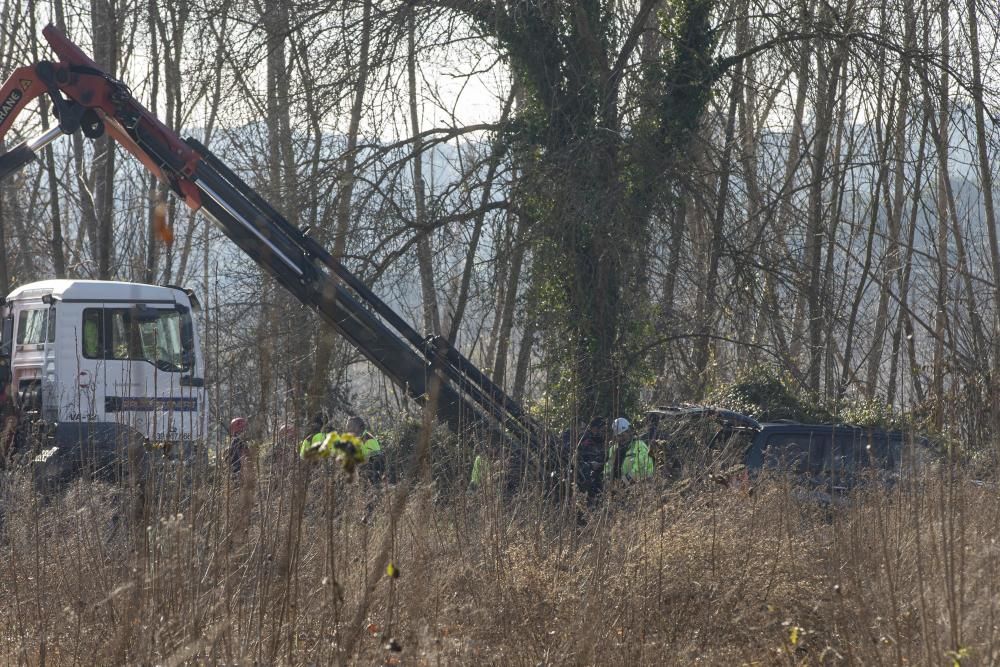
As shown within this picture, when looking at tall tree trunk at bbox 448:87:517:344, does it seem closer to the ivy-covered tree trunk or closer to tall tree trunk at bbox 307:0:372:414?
the ivy-covered tree trunk

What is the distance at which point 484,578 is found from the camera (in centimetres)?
593

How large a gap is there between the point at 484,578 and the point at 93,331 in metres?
9.19

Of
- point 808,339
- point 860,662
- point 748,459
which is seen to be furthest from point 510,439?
point 808,339

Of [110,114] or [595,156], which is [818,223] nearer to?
[595,156]

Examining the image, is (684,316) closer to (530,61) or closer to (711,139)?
(711,139)

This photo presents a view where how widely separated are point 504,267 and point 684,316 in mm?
2679

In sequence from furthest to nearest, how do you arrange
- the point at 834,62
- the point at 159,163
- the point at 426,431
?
the point at 834,62 < the point at 159,163 < the point at 426,431

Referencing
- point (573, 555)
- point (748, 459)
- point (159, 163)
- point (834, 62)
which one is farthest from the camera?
point (834, 62)

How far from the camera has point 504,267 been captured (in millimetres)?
14883

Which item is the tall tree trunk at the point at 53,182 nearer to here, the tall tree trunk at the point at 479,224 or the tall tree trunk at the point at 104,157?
the tall tree trunk at the point at 104,157

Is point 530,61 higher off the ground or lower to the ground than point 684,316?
higher

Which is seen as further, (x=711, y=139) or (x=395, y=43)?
(x=711, y=139)

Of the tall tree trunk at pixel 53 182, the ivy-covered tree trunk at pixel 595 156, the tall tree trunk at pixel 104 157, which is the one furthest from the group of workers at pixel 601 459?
the tall tree trunk at pixel 53 182

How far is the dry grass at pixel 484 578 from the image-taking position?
4.45 meters
